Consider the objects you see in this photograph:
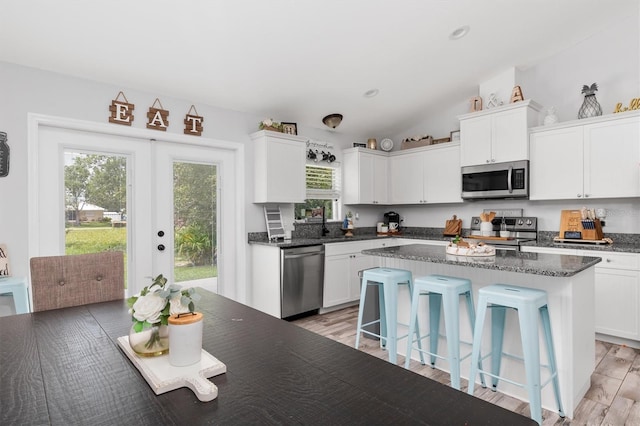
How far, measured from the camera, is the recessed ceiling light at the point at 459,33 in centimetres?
337

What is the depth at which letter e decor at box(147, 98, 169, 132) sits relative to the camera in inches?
135

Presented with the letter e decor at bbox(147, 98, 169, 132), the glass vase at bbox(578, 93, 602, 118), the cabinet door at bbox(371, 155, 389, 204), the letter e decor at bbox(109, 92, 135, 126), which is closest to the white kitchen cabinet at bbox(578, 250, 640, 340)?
the glass vase at bbox(578, 93, 602, 118)

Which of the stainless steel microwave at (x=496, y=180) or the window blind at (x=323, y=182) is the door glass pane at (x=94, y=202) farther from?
the stainless steel microwave at (x=496, y=180)

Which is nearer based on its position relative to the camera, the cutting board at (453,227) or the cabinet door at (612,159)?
the cabinet door at (612,159)

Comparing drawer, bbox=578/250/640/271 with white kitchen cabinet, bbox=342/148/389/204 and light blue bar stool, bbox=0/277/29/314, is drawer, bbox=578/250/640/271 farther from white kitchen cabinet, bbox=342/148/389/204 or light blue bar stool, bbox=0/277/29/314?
light blue bar stool, bbox=0/277/29/314

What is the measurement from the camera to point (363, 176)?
5156mm

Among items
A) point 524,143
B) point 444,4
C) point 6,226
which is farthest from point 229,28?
point 524,143

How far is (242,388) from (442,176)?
4.48 metres

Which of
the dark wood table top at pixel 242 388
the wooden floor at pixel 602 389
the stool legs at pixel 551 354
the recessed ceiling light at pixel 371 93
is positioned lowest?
the wooden floor at pixel 602 389

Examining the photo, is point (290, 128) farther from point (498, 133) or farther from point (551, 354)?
point (551, 354)

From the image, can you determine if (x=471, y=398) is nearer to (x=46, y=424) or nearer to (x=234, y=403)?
(x=234, y=403)

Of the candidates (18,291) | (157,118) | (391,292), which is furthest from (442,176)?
(18,291)

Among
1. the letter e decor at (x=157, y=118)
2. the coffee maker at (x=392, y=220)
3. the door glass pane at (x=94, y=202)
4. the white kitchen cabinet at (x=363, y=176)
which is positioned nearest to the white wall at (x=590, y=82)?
the coffee maker at (x=392, y=220)

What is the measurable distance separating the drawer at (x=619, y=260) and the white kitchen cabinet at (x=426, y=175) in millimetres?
1705
